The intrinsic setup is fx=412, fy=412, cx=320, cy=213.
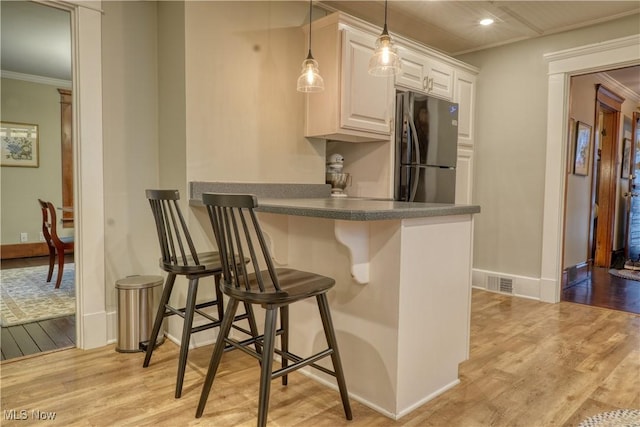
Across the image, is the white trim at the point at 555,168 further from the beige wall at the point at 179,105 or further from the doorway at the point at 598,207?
the beige wall at the point at 179,105

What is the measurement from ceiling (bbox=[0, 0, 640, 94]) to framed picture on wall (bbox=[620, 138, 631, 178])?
3.01 metres

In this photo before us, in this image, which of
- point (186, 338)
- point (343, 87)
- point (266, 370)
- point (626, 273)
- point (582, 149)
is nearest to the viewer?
point (266, 370)

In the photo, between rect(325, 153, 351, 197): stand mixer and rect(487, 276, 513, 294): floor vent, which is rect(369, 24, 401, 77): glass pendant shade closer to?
rect(325, 153, 351, 197): stand mixer

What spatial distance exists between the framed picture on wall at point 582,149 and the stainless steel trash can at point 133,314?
432 centimetres

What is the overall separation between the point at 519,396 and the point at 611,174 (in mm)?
4802

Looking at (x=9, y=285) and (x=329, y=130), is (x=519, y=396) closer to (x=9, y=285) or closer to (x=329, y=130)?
(x=329, y=130)

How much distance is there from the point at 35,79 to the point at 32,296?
3.36 meters

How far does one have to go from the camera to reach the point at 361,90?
3.03 meters

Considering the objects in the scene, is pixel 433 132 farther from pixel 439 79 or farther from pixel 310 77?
pixel 310 77

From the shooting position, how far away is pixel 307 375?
2.20 m

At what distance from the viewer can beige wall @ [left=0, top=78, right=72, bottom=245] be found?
5401mm

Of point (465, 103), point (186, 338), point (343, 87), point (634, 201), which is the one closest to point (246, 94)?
point (343, 87)

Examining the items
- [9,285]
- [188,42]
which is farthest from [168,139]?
[9,285]

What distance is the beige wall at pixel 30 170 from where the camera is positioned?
5401 mm
